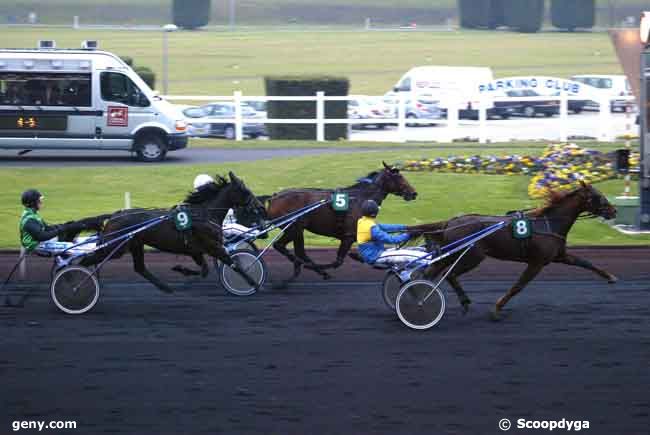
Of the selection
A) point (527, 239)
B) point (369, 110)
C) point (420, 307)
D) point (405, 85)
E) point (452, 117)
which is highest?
point (405, 85)

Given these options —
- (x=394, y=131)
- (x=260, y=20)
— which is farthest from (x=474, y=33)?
(x=394, y=131)

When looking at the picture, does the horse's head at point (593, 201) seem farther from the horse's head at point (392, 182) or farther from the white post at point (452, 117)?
the white post at point (452, 117)

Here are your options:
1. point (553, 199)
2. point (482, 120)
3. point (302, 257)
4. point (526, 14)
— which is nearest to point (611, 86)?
point (482, 120)

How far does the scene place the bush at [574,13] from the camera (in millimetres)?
53875

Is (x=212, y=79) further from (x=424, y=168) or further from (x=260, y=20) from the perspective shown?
(x=424, y=168)

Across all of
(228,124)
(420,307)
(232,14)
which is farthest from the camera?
(232,14)

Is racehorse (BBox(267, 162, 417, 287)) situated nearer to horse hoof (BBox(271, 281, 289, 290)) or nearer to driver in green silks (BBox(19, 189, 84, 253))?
horse hoof (BBox(271, 281, 289, 290))

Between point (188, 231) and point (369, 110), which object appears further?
point (369, 110)

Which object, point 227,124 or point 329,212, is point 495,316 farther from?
point 227,124

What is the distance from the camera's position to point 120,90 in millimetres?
21531

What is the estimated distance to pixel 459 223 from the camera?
9.73m

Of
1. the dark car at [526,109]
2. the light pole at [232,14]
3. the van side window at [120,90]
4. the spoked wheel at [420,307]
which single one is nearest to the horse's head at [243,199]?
the spoked wheel at [420,307]

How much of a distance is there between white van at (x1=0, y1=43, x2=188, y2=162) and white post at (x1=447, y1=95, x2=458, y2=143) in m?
6.97

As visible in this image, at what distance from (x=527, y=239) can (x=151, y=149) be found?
13.3 m
